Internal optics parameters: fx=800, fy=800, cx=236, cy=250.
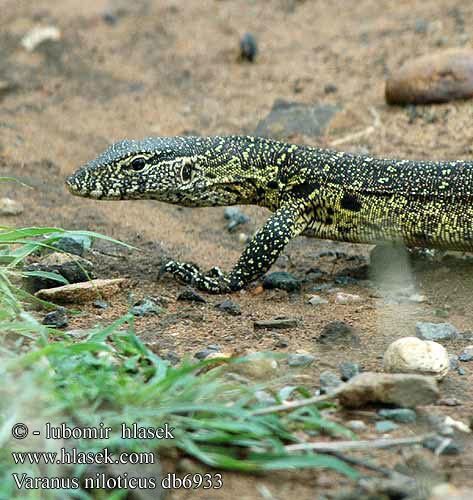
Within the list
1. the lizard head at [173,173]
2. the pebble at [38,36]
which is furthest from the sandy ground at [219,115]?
the lizard head at [173,173]

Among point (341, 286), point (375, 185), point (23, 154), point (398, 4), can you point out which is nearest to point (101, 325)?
point (341, 286)

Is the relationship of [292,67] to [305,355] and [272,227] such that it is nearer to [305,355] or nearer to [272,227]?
[272,227]

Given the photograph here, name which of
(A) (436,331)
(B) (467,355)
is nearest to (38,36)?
(A) (436,331)

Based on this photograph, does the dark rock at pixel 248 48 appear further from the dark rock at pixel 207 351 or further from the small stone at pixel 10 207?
the dark rock at pixel 207 351

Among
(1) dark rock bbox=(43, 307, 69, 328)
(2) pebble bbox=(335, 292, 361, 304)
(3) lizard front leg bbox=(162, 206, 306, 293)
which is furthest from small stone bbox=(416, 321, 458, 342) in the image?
(1) dark rock bbox=(43, 307, 69, 328)

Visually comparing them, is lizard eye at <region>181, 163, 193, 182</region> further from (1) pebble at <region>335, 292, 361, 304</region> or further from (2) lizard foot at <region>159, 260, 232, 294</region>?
(1) pebble at <region>335, 292, 361, 304</region>

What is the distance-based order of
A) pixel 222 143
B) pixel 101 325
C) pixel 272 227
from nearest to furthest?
1. pixel 101 325
2. pixel 272 227
3. pixel 222 143
